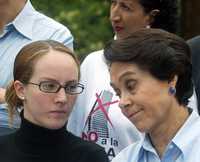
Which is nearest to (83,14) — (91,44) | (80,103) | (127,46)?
(91,44)

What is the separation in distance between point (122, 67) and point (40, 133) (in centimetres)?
54

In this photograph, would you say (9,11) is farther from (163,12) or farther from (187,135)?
(187,135)

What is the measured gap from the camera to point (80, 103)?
14.5 feet

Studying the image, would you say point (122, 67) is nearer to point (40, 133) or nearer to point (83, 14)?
point (40, 133)

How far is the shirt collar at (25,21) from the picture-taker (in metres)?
4.54

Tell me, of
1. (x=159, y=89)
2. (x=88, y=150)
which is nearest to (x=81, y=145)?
(x=88, y=150)

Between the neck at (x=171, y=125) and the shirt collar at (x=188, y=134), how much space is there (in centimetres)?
3

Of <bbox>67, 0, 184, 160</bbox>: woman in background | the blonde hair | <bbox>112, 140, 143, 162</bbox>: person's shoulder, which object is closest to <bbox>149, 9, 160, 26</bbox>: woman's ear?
<bbox>67, 0, 184, 160</bbox>: woman in background

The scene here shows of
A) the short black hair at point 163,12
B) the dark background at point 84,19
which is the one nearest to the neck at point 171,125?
the short black hair at point 163,12

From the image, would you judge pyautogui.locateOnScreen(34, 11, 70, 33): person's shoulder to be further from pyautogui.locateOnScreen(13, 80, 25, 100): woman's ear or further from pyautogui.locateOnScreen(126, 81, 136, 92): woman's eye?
pyautogui.locateOnScreen(126, 81, 136, 92): woman's eye

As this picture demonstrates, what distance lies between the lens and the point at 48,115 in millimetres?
3746

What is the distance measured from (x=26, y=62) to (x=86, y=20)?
1029cm

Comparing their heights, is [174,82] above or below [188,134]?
above

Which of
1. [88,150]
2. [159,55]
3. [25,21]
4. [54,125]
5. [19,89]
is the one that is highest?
[159,55]
